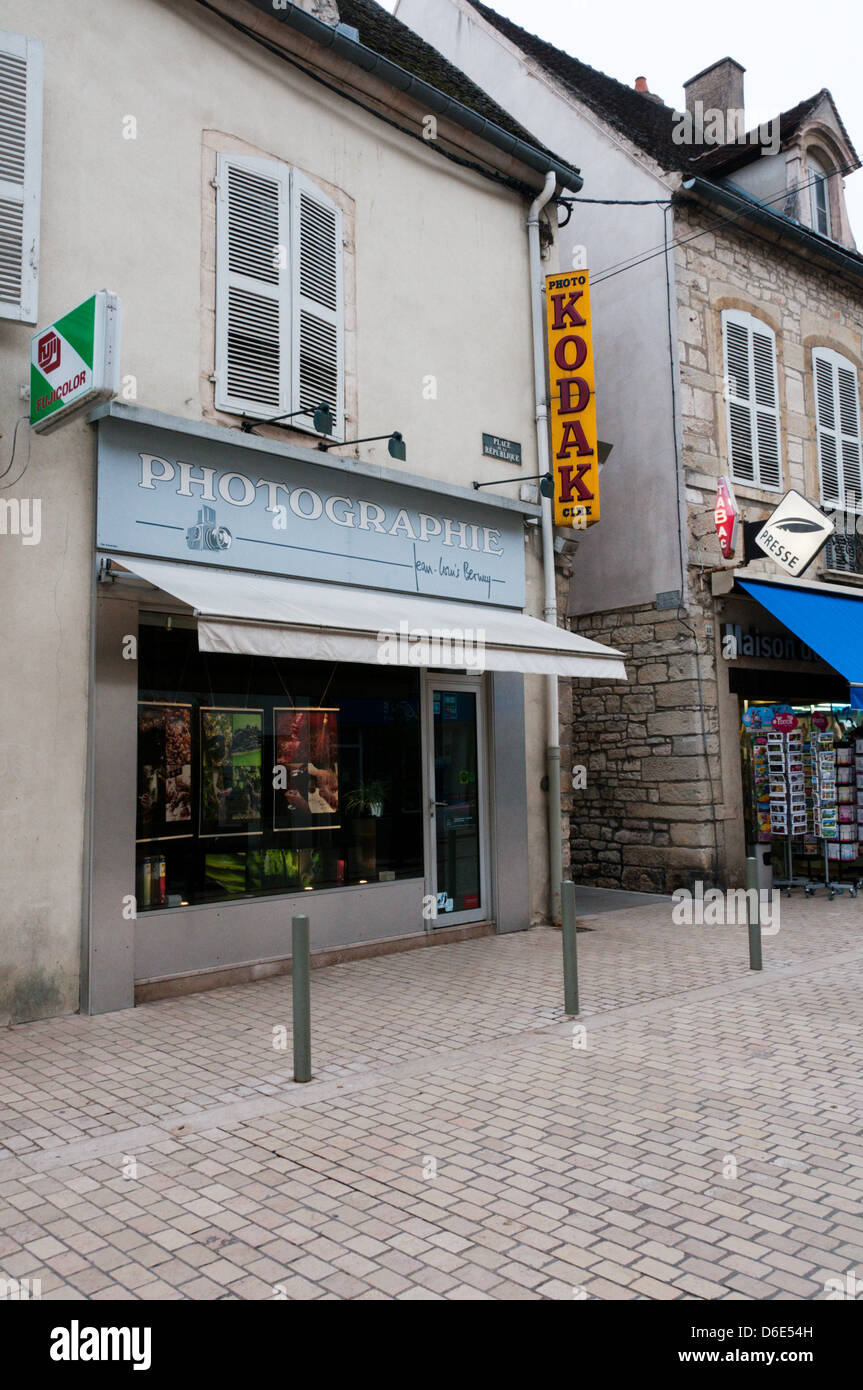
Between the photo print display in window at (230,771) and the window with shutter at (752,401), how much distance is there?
7195 mm

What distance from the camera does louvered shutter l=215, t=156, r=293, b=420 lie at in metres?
7.18

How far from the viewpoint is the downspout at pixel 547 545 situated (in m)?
9.33

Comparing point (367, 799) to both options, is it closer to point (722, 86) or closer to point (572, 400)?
point (572, 400)

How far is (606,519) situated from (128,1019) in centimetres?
829

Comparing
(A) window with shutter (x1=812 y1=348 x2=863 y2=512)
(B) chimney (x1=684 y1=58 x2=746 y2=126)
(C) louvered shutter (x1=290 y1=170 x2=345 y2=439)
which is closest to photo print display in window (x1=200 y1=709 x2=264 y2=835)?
(C) louvered shutter (x1=290 y1=170 x2=345 y2=439)

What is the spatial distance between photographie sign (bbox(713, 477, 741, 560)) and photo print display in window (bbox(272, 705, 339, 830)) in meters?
5.44

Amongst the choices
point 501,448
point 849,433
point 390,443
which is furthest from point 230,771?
point 849,433

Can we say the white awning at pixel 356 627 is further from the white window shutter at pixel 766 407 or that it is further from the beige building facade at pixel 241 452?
the white window shutter at pixel 766 407

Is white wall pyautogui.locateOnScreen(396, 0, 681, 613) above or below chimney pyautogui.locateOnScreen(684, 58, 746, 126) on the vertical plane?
below

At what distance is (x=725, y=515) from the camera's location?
1104 centimetres

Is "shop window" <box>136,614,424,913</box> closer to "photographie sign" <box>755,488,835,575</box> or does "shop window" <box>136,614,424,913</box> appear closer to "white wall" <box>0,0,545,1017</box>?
"white wall" <box>0,0,545,1017</box>

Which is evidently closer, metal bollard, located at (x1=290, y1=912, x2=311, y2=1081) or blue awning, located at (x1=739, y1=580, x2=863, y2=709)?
metal bollard, located at (x1=290, y1=912, x2=311, y2=1081)

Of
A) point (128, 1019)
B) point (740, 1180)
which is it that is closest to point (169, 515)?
point (128, 1019)

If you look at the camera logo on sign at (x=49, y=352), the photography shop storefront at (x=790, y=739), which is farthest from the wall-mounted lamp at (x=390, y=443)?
the photography shop storefront at (x=790, y=739)
